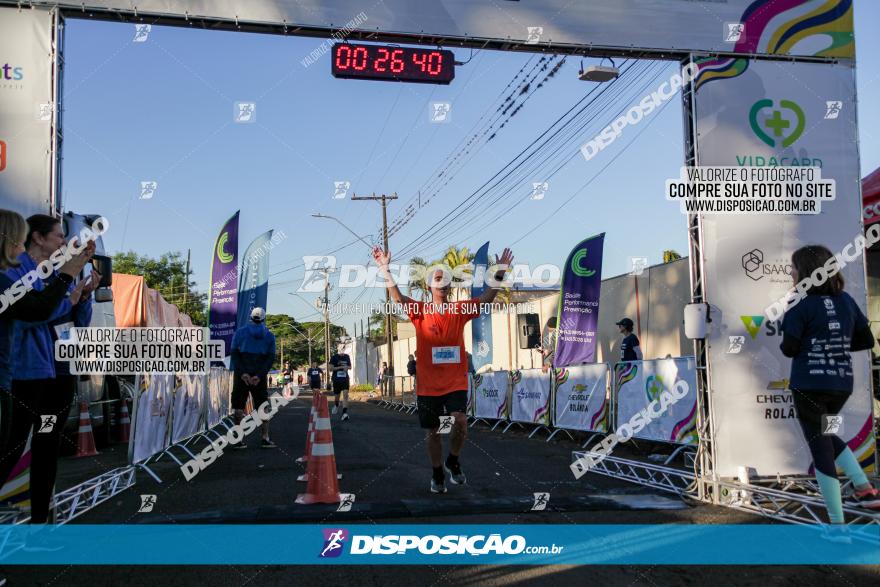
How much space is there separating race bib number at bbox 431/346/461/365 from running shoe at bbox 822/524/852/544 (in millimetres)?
3377

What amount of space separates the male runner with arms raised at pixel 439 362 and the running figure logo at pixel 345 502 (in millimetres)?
905

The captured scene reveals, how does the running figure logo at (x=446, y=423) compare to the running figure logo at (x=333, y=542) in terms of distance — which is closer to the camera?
the running figure logo at (x=333, y=542)

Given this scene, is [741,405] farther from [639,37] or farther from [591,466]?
[639,37]

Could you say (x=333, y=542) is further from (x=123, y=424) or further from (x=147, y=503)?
(x=123, y=424)

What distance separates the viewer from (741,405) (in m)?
6.73

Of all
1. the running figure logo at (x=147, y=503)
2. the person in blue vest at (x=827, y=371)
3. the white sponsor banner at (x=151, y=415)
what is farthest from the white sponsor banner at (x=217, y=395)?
the person in blue vest at (x=827, y=371)

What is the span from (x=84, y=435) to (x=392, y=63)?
736 centimetres

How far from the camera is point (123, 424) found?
13078mm

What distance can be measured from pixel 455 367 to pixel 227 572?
3.19 m

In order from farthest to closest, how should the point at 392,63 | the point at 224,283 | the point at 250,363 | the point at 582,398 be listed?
the point at 224,283 → the point at 582,398 → the point at 250,363 → the point at 392,63

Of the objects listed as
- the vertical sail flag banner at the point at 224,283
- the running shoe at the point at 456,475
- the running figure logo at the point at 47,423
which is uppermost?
the vertical sail flag banner at the point at 224,283

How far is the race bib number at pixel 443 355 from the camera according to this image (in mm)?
6973

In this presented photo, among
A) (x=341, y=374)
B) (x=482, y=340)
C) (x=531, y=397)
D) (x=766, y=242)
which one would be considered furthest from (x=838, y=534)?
(x=482, y=340)

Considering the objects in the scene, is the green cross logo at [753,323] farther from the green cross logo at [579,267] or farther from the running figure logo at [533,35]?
the green cross logo at [579,267]
